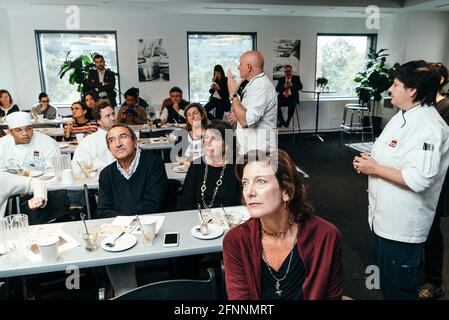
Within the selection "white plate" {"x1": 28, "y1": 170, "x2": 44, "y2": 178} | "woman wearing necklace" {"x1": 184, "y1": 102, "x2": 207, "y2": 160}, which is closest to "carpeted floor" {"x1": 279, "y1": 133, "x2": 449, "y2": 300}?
"woman wearing necklace" {"x1": 184, "y1": 102, "x2": 207, "y2": 160}

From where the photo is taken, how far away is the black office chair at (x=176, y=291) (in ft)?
3.93

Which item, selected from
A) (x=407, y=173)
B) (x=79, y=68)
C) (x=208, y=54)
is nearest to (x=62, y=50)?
(x=79, y=68)

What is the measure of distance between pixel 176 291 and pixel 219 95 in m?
6.29

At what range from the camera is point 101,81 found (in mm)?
7047

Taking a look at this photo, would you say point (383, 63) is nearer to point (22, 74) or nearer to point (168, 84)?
point (168, 84)

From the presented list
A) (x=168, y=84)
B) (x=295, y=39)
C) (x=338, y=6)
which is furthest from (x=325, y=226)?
(x=295, y=39)

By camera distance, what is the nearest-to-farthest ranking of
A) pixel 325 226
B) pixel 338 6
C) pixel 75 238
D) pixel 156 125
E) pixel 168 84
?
pixel 325 226, pixel 75 238, pixel 156 125, pixel 338 6, pixel 168 84

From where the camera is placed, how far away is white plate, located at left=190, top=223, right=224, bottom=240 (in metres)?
1.89

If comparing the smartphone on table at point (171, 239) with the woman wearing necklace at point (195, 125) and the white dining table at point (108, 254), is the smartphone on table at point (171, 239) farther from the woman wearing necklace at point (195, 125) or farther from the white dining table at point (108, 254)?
the woman wearing necklace at point (195, 125)

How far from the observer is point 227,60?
8.33m

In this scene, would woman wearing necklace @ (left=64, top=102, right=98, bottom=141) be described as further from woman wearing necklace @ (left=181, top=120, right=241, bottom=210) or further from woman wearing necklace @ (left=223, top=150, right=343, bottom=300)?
woman wearing necklace @ (left=223, top=150, right=343, bottom=300)

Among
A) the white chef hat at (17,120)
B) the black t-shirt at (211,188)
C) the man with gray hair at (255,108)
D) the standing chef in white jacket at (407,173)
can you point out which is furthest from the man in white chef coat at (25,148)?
the standing chef in white jacket at (407,173)

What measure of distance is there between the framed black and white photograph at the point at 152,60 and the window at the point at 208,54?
592mm
